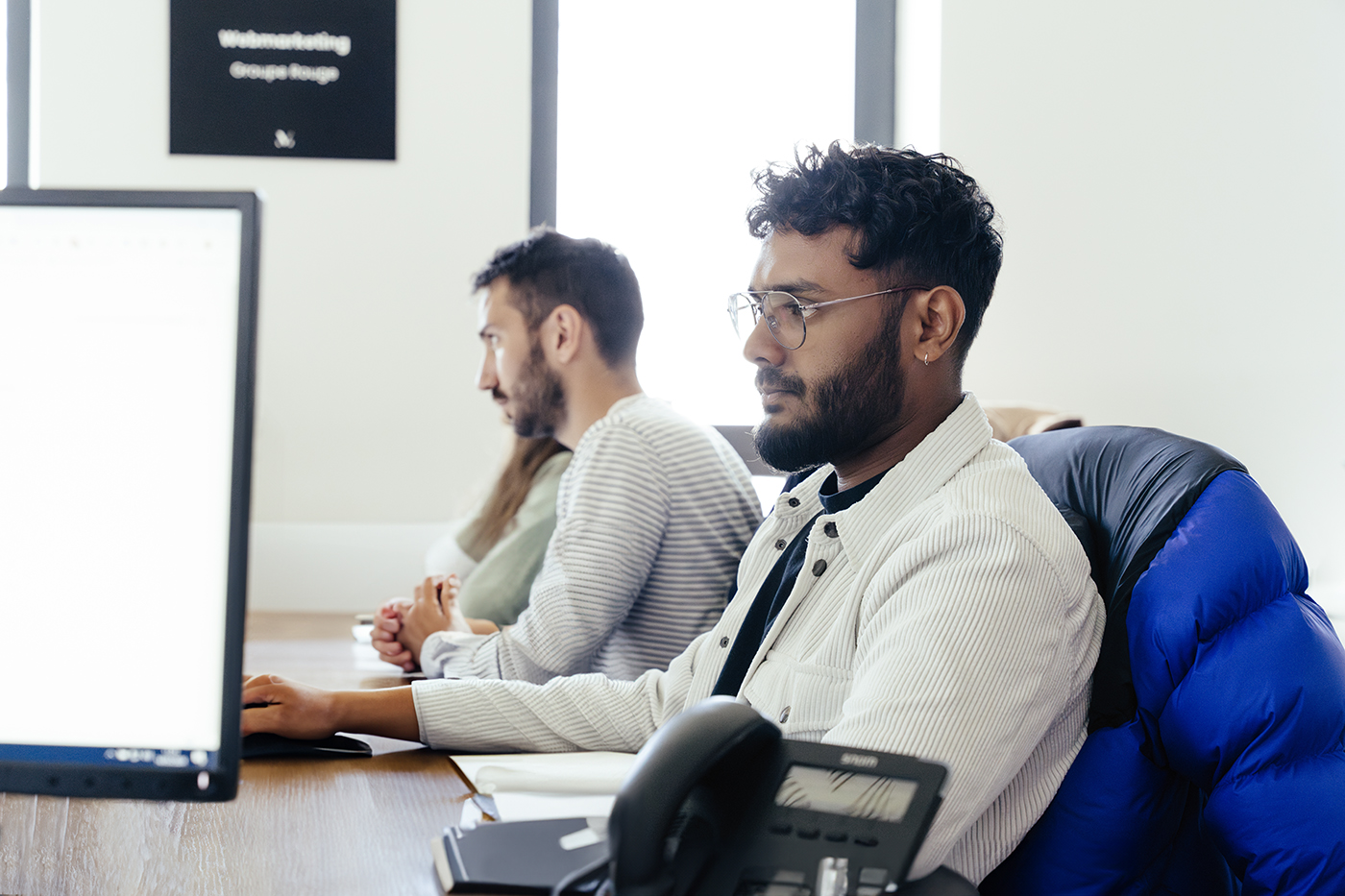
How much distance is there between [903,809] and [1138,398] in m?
2.18

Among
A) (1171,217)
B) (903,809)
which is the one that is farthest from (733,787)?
(1171,217)

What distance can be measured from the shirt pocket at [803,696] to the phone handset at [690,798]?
9.1 inches

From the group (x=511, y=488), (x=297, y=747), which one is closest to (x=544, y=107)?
(x=511, y=488)

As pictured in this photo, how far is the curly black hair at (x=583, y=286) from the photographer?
1.68m

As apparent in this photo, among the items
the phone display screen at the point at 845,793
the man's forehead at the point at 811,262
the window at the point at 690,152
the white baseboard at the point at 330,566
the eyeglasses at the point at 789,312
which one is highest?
the window at the point at 690,152

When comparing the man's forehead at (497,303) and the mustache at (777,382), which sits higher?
the man's forehead at (497,303)

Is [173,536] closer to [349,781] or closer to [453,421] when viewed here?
[349,781]

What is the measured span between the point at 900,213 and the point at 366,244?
1734mm

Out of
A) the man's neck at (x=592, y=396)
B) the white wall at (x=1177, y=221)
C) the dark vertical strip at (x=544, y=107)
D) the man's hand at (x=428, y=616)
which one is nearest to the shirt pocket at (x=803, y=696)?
the man's hand at (x=428, y=616)

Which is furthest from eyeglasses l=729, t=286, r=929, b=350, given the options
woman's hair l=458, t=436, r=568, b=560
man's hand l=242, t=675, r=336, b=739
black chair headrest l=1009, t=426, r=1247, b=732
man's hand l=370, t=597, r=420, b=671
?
woman's hair l=458, t=436, r=568, b=560

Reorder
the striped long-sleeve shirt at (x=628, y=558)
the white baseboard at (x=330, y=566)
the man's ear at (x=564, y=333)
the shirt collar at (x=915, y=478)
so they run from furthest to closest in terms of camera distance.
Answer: the white baseboard at (x=330, y=566) → the man's ear at (x=564, y=333) → the striped long-sleeve shirt at (x=628, y=558) → the shirt collar at (x=915, y=478)

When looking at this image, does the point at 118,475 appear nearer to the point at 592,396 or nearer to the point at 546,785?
the point at 546,785

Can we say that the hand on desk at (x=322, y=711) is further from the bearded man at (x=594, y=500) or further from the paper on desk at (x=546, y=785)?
the bearded man at (x=594, y=500)

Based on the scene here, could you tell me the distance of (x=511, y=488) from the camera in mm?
1879
